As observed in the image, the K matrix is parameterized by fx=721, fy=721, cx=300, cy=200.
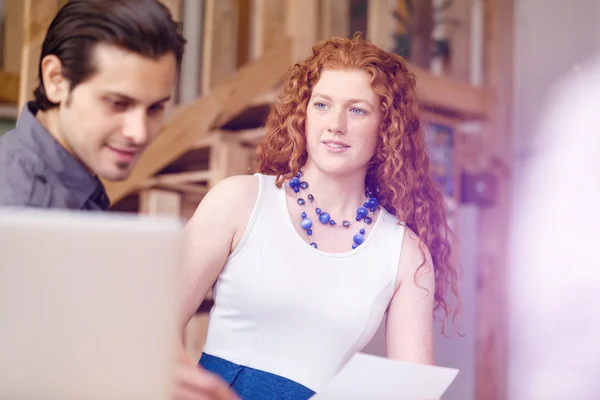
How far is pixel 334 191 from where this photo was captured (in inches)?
45.1

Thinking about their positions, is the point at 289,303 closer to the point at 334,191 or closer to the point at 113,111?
the point at 334,191

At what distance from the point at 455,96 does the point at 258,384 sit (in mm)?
1381

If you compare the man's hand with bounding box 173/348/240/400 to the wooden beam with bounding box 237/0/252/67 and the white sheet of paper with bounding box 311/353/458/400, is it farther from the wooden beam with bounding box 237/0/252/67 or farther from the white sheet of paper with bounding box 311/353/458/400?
the wooden beam with bounding box 237/0/252/67

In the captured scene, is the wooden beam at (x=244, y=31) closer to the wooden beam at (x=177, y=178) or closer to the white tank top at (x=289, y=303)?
the wooden beam at (x=177, y=178)

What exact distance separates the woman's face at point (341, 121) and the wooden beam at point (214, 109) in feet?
1.89

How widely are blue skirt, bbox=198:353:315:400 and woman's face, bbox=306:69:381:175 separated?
33 centimetres

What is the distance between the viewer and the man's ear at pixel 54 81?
109 cm

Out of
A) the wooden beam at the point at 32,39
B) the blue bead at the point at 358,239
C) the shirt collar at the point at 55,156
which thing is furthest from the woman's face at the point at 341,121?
the wooden beam at the point at 32,39

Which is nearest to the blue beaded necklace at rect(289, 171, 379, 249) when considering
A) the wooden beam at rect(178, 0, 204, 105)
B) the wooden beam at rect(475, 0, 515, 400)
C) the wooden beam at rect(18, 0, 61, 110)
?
the wooden beam at rect(18, 0, 61, 110)

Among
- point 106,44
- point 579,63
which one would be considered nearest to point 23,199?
point 106,44

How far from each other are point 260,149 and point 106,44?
0.31m

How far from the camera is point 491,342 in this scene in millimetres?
2340

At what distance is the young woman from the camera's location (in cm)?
108

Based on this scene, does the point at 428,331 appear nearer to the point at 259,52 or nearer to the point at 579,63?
the point at 259,52
